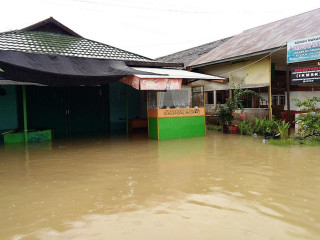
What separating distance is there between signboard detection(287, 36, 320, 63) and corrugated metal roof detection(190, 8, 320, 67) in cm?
63

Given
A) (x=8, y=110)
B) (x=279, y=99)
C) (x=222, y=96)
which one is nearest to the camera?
(x=8, y=110)

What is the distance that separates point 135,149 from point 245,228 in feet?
18.0

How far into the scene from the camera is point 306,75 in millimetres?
9211

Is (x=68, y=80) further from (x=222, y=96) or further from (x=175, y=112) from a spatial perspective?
(x=222, y=96)

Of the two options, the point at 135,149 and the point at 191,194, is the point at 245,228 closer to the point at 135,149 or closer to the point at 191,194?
the point at 191,194

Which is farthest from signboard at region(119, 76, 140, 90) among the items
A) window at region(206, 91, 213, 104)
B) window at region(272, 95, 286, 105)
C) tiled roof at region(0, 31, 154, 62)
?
Result: window at region(272, 95, 286, 105)

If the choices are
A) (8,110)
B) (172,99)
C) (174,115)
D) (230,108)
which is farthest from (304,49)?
(8,110)

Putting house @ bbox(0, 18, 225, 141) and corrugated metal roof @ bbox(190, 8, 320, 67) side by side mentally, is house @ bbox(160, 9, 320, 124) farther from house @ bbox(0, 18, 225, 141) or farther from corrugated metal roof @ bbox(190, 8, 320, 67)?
house @ bbox(0, 18, 225, 141)

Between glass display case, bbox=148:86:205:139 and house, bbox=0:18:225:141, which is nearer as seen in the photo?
house, bbox=0:18:225:141

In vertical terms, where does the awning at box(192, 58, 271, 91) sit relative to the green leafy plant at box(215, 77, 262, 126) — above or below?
above

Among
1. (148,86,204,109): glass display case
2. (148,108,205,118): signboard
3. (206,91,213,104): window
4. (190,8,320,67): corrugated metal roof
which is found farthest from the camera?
(206,91,213,104): window

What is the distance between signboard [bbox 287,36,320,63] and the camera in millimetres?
8820

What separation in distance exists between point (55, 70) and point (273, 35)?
909cm

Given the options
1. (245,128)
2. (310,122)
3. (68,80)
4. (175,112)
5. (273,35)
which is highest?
(273,35)
